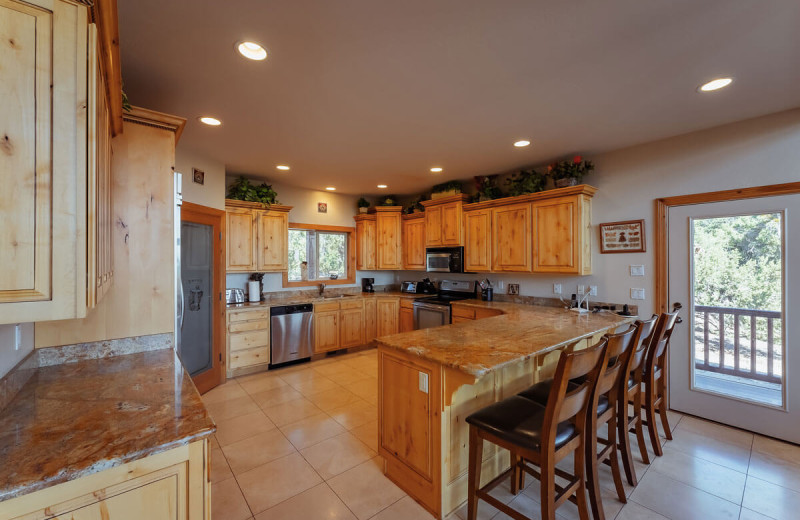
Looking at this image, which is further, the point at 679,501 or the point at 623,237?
the point at 623,237

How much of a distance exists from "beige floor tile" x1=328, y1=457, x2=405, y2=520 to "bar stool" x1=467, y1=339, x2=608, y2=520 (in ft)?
1.73

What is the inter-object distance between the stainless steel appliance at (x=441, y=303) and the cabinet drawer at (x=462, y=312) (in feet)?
0.32

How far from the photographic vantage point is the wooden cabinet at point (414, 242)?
5359 millimetres

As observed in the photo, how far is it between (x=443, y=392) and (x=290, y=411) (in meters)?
2.01

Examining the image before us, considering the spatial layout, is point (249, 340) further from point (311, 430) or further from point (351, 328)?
point (311, 430)

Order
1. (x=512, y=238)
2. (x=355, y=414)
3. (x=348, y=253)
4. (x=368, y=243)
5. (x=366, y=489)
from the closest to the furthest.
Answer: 1. (x=366, y=489)
2. (x=355, y=414)
3. (x=512, y=238)
4. (x=368, y=243)
5. (x=348, y=253)

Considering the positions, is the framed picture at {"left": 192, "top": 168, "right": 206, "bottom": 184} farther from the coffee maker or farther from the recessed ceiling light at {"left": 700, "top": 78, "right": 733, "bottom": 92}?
the recessed ceiling light at {"left": 700, "top": 78, "right": 733, "bottom": 92}

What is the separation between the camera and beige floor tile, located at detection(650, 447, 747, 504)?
2057 millimetres

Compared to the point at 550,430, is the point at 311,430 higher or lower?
lower

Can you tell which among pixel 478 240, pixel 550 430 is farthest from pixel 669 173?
pixel 550 430

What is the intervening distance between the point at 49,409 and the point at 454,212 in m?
4.22

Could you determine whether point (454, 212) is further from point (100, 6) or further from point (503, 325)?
point (100, 6)

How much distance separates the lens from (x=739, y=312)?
2.87 metres

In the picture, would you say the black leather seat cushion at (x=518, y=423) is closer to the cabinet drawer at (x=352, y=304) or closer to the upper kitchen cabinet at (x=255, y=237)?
the cabinet drawer at (x=352, y=304)
